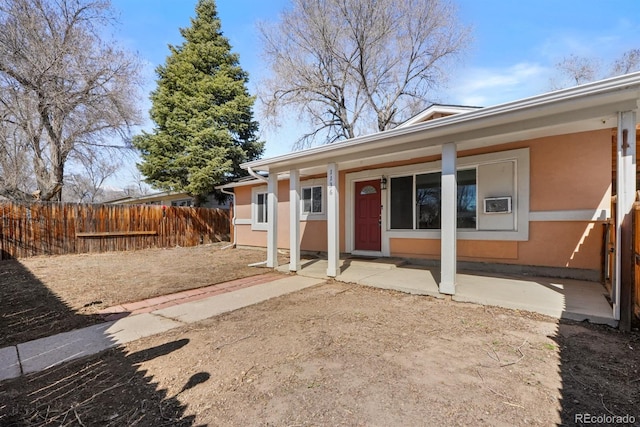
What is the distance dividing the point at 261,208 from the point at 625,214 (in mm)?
9569

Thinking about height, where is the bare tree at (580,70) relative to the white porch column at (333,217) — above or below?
above

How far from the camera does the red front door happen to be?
317 inches

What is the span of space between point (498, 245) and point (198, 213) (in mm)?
11868

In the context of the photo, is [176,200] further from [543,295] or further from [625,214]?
[625,214]

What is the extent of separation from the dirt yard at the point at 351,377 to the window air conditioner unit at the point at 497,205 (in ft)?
8.56

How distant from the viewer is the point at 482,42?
14297 mm

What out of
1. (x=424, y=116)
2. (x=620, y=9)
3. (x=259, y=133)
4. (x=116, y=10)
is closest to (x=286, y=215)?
(x=424, y=116)

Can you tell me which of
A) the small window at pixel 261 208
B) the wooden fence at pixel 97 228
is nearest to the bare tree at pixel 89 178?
the wooden fence at pixel 97 228

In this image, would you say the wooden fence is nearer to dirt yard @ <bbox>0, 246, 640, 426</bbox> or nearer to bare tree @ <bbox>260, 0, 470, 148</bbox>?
bare tree @ <bbox>260, 0, 470, 148</bbox>

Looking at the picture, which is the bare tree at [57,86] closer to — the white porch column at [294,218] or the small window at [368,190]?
the white porch column at [294,218]

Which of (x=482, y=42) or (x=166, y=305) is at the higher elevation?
(x=482, y=42)

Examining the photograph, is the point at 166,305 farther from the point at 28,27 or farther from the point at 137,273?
the point at 28,27

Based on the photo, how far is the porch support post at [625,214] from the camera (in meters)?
3.26

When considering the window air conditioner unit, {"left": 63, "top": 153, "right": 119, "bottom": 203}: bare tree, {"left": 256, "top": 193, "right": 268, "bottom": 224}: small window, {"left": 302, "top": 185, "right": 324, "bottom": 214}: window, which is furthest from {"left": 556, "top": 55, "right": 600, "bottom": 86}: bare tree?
{"left": 63, "top": 153, "right": 119, "bottom": 203}: bare tree
